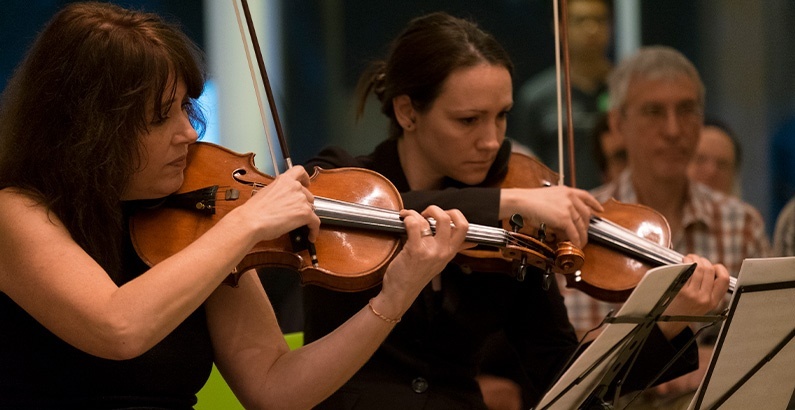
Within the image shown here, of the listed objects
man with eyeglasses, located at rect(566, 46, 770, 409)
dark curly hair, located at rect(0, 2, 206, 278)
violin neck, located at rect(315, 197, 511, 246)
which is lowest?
man with eyeglasses, located at rect(566, 46, 770, 409)

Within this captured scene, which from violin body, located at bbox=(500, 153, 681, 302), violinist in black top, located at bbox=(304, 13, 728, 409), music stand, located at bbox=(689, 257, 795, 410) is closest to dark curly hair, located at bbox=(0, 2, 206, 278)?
violinist in black top, located at bbox=(304, 13, 728, 409)

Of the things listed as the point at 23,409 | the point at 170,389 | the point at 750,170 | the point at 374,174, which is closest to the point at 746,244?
the point at 750,170

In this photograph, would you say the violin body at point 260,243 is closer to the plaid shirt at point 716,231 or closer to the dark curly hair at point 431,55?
the dark curly hair at point 431,55

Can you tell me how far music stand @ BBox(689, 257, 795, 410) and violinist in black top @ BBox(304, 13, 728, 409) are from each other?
20 centimetres

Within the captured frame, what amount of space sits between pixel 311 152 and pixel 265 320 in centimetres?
228

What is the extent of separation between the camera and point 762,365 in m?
1.77

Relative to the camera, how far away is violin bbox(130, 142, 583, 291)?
1.65 meters

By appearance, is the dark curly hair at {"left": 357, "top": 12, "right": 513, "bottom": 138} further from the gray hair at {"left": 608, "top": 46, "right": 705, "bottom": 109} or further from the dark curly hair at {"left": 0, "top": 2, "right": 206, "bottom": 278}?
the gray hair at {"left": 608, "top": 46, "right": 705, "bottom": 109}

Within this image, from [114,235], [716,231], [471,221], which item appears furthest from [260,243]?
[716,231]

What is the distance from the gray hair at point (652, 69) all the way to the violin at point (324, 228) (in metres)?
1.60

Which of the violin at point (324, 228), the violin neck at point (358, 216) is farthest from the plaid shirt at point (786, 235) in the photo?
the violin neck at point (358, 216)

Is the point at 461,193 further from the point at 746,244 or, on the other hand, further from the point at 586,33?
the point at 586,33

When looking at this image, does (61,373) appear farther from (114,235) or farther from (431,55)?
(431,55)

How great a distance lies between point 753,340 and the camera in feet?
5.66
